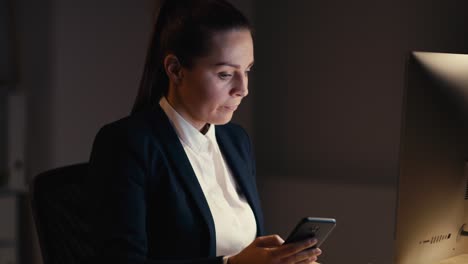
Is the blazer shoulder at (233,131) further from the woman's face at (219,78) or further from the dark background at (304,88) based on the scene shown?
the dark background at (304,88)

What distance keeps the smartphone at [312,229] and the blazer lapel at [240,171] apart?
0.36 meters

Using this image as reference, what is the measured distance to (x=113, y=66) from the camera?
10.9 feet

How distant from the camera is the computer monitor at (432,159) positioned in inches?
52.9

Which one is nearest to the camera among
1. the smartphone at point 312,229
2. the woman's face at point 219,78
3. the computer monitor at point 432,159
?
the smartphone at point 312,229

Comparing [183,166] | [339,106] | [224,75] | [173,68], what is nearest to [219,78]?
[224,75]

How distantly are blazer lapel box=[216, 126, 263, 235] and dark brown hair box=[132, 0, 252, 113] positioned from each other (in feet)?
0.76

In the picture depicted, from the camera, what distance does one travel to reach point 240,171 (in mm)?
1684

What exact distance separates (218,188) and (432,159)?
53cm

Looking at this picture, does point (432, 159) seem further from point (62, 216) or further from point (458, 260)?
point (62, 216)

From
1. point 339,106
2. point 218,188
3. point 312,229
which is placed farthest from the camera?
point 339,106

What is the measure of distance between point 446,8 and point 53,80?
190 centimetres

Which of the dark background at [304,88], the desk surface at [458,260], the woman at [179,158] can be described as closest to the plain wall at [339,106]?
the dark background at [304,88]

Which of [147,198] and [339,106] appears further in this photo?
[339,106]

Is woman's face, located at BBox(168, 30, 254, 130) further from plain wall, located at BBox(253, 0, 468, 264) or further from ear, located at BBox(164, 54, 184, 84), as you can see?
plain wall, located at BBox(253, 0, 468, 264)
